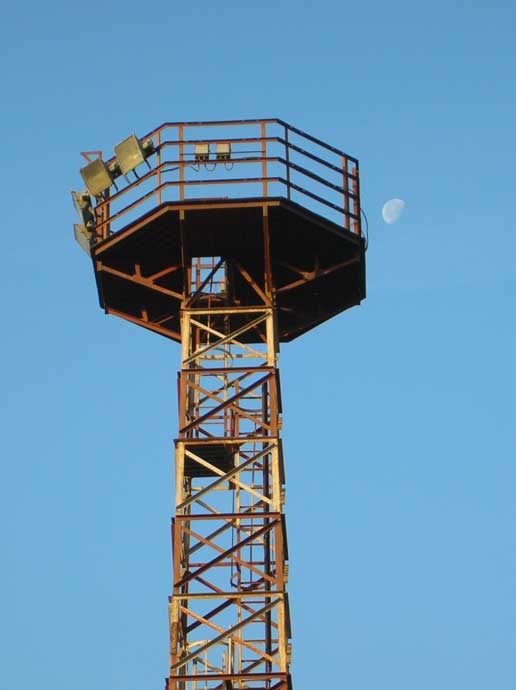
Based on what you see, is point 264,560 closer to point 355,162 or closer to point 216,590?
point 216,590

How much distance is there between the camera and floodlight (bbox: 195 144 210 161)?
48.5 metres

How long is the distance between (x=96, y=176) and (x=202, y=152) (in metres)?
2.89

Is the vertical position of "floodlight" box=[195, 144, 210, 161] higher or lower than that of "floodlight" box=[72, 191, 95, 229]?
higher

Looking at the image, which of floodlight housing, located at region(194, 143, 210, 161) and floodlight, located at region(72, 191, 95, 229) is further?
floodlight, located at region(72, 191, 95, 229)

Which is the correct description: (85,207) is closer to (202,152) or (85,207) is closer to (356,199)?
(202,152)

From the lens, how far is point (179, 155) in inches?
1917

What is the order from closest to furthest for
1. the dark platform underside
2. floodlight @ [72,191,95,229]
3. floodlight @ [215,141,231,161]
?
the dark platform underside → floodlight @ [215,141,231,161] → floodlight @ [72,191,95,229]

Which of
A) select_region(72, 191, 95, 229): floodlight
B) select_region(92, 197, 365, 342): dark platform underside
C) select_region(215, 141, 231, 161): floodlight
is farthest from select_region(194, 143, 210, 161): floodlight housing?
select_region(72, 191, 95, 229): floodlight

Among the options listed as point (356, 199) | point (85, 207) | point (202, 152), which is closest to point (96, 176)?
point (85, 207)

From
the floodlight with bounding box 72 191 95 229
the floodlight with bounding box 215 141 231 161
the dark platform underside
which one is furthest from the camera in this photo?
the floodlight with bounding box 72 191 95 229

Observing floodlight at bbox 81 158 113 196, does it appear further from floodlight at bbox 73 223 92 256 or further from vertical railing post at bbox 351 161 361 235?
vertical railing post at bbox 351 161 361 235

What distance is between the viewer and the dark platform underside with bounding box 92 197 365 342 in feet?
157

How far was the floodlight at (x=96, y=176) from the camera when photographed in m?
49.5

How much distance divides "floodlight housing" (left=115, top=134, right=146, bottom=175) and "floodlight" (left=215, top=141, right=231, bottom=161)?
6.22 ft
